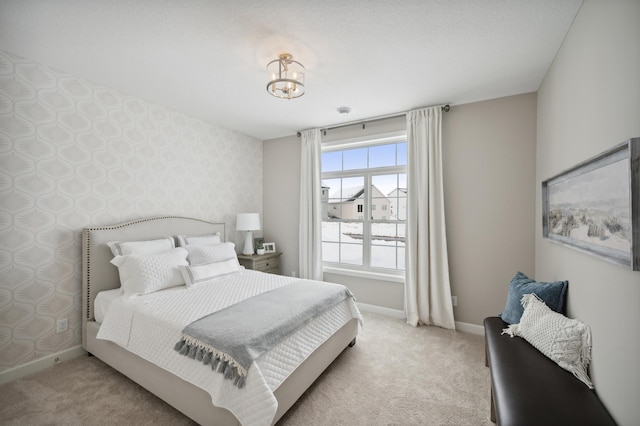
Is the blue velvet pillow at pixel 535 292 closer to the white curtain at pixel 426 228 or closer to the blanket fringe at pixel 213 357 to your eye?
the white curtain at pixel 426 228

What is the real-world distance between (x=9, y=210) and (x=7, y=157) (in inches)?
16.5

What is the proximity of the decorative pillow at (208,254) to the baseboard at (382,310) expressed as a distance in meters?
1.92

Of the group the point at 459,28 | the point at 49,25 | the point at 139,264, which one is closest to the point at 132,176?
the point at 139,264

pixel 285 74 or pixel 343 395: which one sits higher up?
pixel 285 74

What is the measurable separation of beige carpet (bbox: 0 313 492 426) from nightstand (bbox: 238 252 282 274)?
1822 millimetres

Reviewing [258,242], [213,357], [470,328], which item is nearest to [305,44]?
[213,357]

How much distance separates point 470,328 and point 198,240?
3350mm

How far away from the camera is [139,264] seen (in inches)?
92.7

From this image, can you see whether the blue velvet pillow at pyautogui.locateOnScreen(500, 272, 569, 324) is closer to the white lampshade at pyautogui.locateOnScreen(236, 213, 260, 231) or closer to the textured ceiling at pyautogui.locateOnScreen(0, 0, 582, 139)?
the textured ceiling at pyautogui.locateOnScreen(0, 0, 582, 139)

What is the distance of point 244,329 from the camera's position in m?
1.66

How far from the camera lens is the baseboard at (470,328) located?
301 centimetres

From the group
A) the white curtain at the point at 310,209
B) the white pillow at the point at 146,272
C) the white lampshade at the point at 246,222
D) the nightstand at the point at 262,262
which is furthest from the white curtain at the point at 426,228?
the white pillow at the point at 146,272

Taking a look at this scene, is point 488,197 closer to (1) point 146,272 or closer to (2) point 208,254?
(2) point 208,254

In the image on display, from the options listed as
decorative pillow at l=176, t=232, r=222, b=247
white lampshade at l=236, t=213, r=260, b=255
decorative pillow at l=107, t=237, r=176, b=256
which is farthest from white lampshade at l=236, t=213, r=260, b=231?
decorative pillow at l=107, t=237, r=176, b=256
